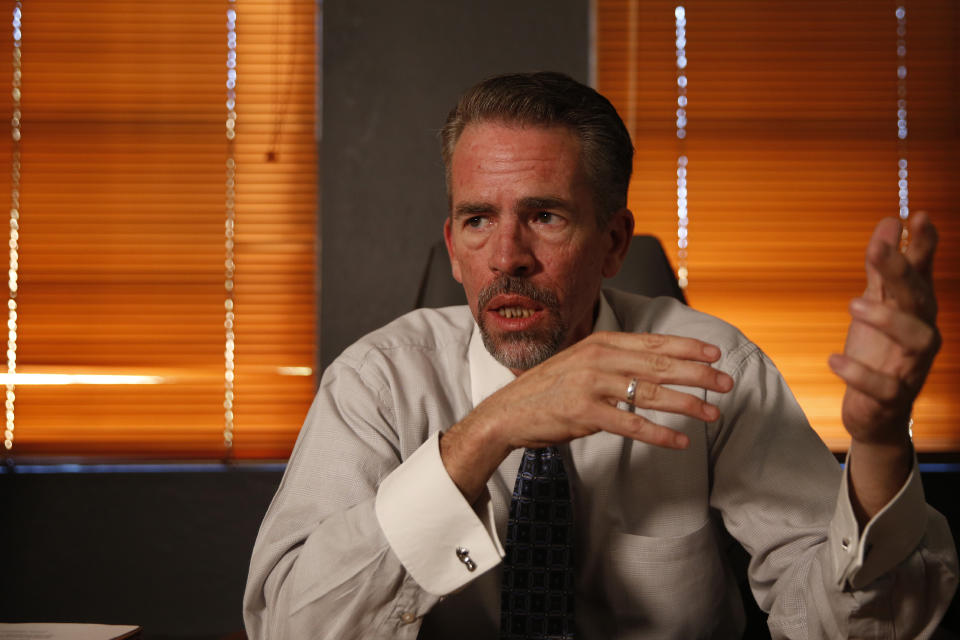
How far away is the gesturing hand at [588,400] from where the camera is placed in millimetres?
736

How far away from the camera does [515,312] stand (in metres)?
1.07

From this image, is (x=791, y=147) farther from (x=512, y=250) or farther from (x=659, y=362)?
(x=659, y=362)

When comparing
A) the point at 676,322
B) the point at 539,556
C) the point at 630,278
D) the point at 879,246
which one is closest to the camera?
the point at 879,246

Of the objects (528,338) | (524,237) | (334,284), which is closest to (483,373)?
(528,338)

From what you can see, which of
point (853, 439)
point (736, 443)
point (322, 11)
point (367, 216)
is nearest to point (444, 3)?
point (322, 11)

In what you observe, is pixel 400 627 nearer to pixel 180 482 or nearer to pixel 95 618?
pixel 180 482

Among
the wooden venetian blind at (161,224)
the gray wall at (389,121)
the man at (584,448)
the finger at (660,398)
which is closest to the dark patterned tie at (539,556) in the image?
the man at (584,448)

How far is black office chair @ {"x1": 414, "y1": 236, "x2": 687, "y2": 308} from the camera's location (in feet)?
4.78

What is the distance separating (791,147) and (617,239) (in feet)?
4.77

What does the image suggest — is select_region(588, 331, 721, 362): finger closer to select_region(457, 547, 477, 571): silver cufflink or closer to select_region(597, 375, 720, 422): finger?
select_region(597, 375, 720, 422): finger

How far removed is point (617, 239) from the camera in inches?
47.9

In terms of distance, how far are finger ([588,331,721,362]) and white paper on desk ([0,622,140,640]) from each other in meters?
0.59

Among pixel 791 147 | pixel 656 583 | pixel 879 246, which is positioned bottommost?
pixel 656 583

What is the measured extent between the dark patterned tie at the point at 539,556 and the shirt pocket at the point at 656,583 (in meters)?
0.10
